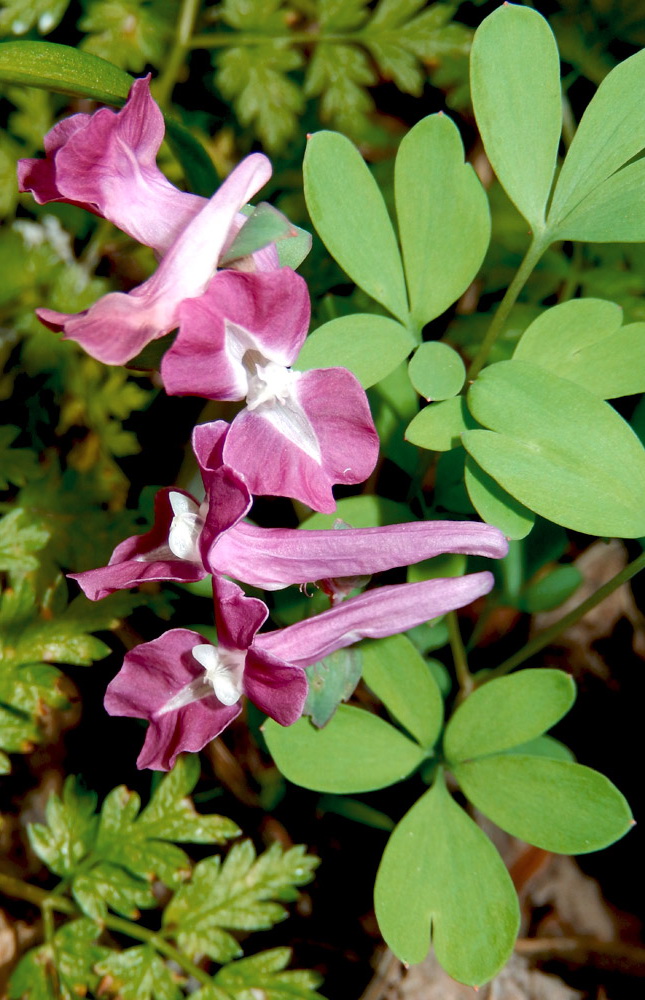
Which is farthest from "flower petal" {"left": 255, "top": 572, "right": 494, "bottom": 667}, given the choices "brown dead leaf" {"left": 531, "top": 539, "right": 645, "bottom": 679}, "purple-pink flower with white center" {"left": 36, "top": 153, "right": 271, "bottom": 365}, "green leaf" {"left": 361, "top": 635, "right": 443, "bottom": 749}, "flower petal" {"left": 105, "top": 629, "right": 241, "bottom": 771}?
"brown dead leaf" {"left": 531, "top": 539, "right": 645, "bottom": 679}

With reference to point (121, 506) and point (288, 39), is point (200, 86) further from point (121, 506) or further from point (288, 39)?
point (121, 506)

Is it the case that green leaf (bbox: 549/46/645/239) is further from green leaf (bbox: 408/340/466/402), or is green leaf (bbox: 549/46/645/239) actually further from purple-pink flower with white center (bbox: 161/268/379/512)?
purple-pink flower with white center (bbox: 161/268/379/512)

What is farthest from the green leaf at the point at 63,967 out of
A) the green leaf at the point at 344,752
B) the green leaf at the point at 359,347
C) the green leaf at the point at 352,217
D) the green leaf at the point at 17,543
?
the green leaf at the point at 352,217

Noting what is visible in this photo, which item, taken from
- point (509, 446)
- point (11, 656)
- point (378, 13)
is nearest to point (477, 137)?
point (378, 13)

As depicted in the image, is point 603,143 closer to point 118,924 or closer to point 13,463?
point 13,463

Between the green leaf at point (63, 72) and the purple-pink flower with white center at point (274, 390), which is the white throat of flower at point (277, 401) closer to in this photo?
the purple-pink flower with white center at point (274, 390)
